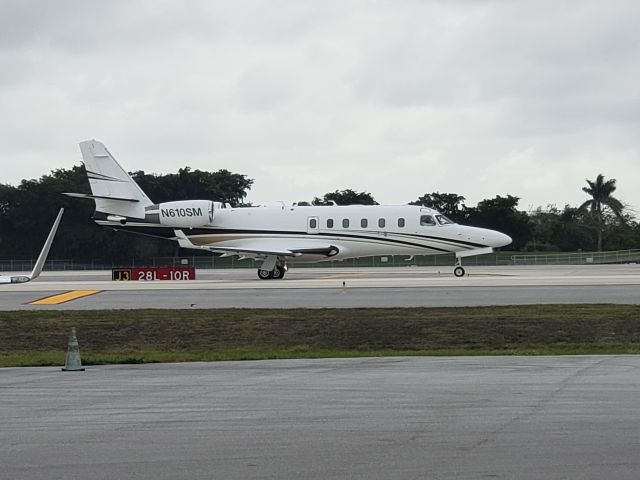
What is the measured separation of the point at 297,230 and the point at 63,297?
1512cm

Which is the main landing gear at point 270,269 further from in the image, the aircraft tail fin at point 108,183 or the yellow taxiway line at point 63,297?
the yellow taxiway line at point 63,297

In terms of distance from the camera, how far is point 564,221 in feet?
419

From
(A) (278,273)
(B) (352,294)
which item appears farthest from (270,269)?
(B) (352,294)

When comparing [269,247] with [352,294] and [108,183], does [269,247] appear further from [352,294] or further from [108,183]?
[352,294]

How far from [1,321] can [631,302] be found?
58.9 ft

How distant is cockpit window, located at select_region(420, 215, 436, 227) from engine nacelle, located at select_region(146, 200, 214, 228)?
10.3 m

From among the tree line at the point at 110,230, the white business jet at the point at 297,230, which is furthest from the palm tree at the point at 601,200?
the white business jet at the point at 297,230

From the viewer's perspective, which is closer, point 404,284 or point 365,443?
point 365,443

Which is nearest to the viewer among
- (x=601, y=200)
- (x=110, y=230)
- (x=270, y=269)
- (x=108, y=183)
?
(x=270, y=269)

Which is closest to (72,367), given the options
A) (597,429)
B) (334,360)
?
(334,360)

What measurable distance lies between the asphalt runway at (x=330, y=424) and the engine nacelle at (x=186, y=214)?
32523mm

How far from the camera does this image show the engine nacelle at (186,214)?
48.2 meters

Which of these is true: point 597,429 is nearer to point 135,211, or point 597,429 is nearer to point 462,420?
point 462,420

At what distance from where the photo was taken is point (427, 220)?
46.3m
